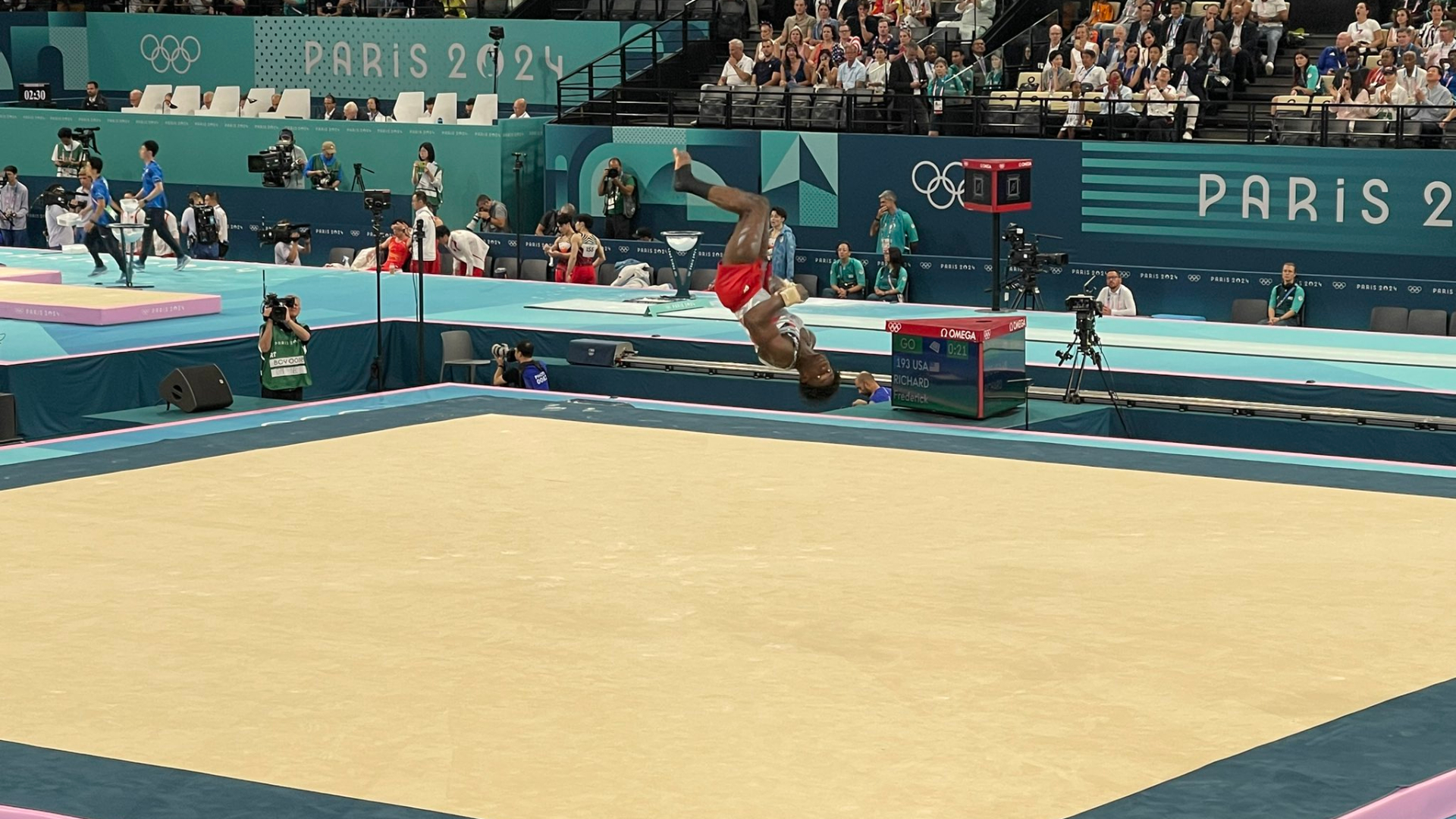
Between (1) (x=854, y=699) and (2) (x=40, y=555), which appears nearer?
(1) (x=854, y=699)

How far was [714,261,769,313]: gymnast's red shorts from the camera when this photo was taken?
12.9 m

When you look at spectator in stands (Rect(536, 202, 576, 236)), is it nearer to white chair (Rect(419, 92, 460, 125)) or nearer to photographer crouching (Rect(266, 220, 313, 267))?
photographer crouching (Rect(266, 220, 313, 267))

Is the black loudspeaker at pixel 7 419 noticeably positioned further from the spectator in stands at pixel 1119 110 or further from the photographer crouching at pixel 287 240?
the spectator in stands at pixel 1119 110

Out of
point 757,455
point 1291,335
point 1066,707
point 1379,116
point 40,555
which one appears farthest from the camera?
point 1379,116

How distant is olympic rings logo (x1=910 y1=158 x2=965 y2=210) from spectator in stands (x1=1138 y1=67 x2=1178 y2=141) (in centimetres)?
234

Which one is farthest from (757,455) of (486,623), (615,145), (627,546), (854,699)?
(615,145)

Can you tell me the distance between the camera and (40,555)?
1206 centimetres

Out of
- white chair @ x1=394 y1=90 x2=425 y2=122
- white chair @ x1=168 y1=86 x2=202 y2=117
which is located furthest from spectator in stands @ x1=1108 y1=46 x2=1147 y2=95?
white chair @ x1=168 y1=86 x2=202 y2=117

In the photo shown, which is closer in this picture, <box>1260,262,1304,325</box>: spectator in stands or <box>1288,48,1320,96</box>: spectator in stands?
<box>1260,262,1304,325</box>: spectator in stands

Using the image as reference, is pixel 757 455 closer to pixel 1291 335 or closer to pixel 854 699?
pixel 854 699

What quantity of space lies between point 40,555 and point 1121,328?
1230 cm

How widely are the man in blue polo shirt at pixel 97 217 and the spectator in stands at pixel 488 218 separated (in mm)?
4914

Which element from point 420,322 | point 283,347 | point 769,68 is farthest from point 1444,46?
point 283,347

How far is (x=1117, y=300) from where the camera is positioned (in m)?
22.4
